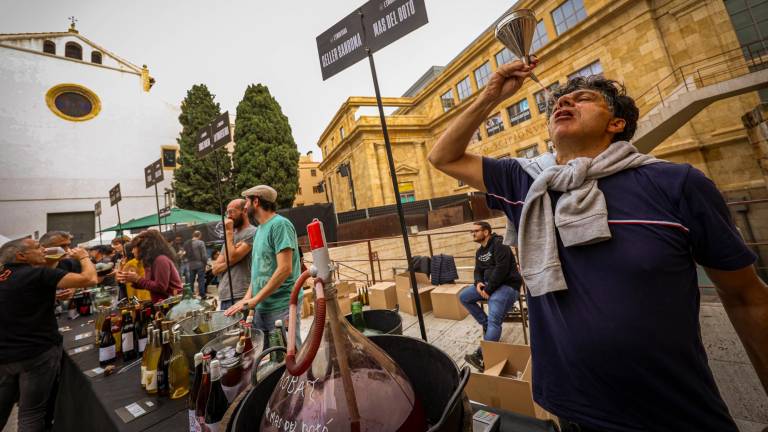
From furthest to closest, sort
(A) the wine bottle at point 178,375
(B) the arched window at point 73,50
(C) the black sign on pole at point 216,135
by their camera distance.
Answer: (B) the arched window at point 73,50 → (C) the black sign on pole at point 216,135 → (A) the wine bottle at point 178,375

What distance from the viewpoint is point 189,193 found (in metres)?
16.7

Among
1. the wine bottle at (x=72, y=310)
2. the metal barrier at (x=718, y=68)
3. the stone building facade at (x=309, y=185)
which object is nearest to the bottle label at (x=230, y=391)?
the wine bottle at (x=72, y=310)

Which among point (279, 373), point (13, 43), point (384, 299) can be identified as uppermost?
point (13, 43)

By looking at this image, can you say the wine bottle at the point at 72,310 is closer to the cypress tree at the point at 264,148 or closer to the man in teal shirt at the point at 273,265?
the man in teal shirt at the point at 273,265

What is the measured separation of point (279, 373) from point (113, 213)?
24.1 metres

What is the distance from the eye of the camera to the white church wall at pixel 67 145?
16031mm

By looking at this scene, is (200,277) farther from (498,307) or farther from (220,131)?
(498,307)

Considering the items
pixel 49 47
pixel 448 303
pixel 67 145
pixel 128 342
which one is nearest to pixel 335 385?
pixel 128 342

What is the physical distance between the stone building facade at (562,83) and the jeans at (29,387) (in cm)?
1737

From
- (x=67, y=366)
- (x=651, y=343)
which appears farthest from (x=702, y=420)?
(x=67, y=366)

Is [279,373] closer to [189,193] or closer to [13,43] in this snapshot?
[189,193]

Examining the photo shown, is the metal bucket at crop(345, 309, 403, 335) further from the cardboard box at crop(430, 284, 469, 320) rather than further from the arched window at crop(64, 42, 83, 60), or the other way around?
the arched window at crop(64, 42, 83, 60)

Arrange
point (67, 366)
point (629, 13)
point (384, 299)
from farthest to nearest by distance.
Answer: point (629, 13) < point (384, 299) < point (67, 366)

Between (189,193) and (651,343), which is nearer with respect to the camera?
(651,343)
